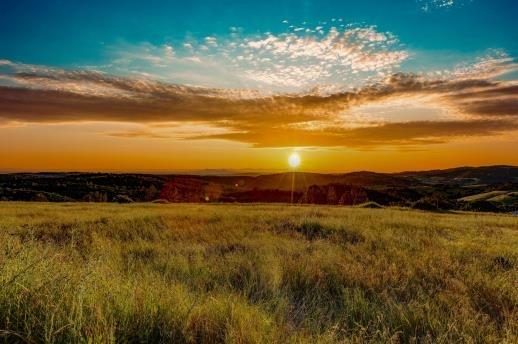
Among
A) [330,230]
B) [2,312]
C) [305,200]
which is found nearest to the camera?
[2,312]

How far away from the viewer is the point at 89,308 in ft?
14.2

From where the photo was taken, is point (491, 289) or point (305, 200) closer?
point (491, 289)

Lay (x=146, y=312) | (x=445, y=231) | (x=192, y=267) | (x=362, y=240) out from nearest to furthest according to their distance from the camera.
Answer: (x=146, y=312)
(x=192, y=267)
(x=362, y=240)
(x=445, y=231)

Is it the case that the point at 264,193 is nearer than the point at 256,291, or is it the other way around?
the point at 256,291

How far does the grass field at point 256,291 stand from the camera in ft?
13.5

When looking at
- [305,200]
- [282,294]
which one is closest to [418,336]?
[282,294]

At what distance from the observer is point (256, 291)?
22.3 ft

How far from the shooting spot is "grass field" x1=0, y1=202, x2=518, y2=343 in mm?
4125

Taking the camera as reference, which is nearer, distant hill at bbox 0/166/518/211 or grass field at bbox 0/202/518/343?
grass field at bbox 0/202/518/343

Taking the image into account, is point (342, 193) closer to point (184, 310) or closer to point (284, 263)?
point (284, 263)

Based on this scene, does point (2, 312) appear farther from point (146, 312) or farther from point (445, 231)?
point (445, 231)

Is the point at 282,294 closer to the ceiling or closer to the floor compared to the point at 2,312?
closer to the floor

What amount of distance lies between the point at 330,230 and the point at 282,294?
8.76 m

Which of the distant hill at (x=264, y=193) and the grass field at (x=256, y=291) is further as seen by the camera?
the distant hill at (x=264, y=193)
